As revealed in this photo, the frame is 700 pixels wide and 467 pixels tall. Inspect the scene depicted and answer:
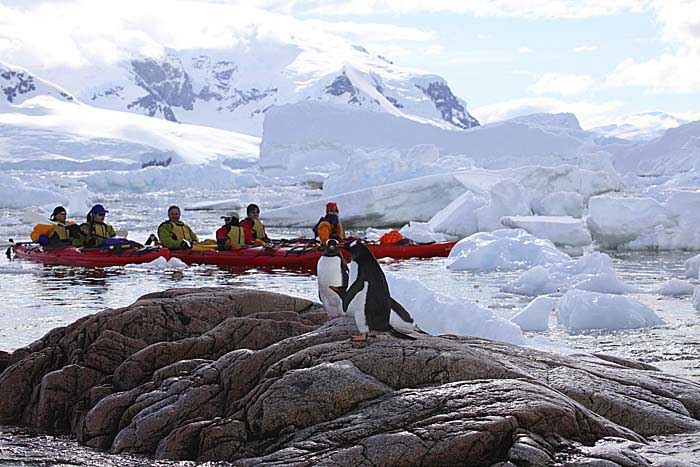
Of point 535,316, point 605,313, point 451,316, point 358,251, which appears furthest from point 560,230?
point 358,251

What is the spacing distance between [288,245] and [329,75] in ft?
560

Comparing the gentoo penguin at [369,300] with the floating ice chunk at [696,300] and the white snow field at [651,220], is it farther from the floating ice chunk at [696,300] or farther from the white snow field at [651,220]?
the white snow field at [651,220]

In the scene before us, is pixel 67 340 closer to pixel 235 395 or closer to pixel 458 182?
pixel 235 395

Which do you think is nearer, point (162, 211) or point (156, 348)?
point (156, 348)

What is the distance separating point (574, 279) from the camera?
428 inches

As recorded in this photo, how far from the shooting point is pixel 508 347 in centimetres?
522

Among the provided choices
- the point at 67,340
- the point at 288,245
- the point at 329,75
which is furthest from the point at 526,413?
the point at 329,75

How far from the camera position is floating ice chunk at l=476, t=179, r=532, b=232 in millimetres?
17844

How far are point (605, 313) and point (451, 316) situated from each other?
1818mm

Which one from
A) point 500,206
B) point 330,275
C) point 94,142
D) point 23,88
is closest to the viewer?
point 330,275

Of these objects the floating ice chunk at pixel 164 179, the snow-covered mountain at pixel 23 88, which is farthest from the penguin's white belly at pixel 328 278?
the snow-covered mountain at pixel 23 88

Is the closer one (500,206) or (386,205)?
(500,206)

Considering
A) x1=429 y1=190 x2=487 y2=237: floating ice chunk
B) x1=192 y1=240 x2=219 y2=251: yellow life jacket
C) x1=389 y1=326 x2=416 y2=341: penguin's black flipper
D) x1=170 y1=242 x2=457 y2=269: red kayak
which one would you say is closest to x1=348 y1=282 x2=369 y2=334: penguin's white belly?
x1=389 y1=326 x2=416 y2=341: penguin's black flipper

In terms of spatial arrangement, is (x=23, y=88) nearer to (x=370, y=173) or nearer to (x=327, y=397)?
(x=370, y=173)
